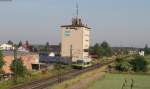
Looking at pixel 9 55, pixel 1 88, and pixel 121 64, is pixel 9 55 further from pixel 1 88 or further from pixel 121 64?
pixel 1 88

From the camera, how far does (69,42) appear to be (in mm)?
149875

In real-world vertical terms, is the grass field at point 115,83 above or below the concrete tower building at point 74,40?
below

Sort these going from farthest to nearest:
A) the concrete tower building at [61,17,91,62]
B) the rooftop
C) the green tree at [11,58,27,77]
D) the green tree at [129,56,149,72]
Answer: the rooftop, the concrete tower building at [61,17,91,62], the green tree at [129,56,149,72], the green tree at [11,58,27,77]

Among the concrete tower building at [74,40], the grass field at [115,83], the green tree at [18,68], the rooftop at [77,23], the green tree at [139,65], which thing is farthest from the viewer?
the rooftop at [77,23]

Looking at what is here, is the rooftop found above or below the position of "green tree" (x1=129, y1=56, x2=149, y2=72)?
above

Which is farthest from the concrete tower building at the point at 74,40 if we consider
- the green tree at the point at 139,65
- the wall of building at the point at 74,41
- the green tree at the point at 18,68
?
the green tree at the point at 18,68

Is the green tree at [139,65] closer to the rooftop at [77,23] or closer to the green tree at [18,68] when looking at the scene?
the green tree at [18,68]

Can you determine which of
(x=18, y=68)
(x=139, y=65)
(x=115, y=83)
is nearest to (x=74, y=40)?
(x=139, y=65)

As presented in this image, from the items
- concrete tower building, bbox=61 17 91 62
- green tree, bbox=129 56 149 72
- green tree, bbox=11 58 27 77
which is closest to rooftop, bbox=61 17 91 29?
concrete tower building, bbox=61 17 91 62

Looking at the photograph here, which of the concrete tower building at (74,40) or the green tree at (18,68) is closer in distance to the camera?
the green tree at (18,68)

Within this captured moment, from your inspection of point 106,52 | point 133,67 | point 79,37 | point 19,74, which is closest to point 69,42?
point 79,37

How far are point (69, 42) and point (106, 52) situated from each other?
48143 mm

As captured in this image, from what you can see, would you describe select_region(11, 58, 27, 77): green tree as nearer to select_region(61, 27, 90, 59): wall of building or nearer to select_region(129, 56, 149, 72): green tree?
Result: select_region(129, 56, 149, 72): green tree

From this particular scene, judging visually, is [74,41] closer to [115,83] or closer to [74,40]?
[74,40]
